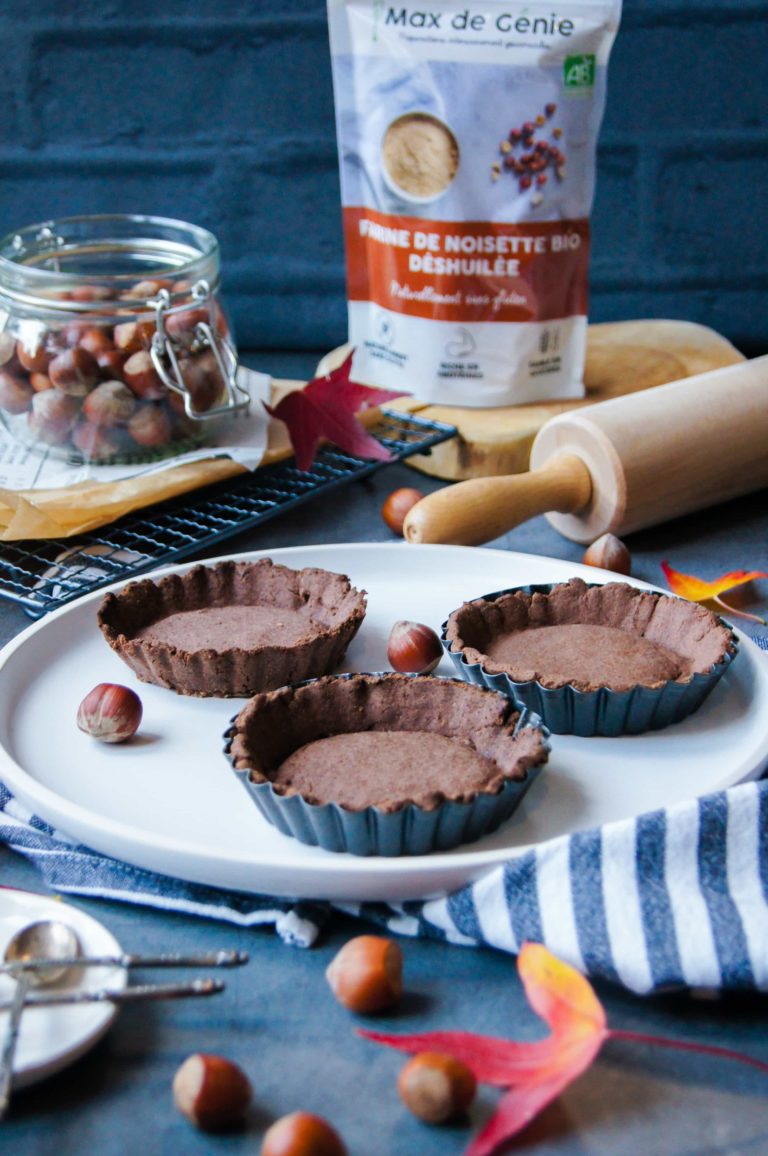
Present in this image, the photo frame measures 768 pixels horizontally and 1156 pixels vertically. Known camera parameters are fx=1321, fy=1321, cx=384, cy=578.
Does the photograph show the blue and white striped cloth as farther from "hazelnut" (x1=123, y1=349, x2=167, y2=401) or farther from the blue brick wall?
the blue brick wall

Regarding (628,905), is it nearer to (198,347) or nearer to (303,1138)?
(303,1138)

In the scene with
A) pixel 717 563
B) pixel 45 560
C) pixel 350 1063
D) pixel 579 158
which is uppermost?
pixel 579 158

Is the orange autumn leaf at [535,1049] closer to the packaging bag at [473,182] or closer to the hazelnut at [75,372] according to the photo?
the hazelnut at [75,372]

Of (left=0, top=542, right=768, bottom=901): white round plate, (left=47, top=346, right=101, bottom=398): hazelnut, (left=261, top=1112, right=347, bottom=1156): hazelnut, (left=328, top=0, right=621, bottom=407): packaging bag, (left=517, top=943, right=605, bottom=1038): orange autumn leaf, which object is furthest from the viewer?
(left=328, top=0, right=621, bottom=407): packaging bag

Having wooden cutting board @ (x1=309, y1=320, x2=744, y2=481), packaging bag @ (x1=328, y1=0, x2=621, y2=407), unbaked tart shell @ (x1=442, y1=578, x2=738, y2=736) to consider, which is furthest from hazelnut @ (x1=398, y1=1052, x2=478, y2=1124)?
packaging bag @ (x1=328, y1=0, x2=621, y2=407)

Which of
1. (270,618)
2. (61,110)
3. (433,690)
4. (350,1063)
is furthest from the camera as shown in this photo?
(61,110)

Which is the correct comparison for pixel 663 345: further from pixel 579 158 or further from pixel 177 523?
pixel 177 523

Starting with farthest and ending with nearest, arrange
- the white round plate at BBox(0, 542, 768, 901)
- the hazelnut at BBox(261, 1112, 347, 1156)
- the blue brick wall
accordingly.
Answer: the blue brick wall
the white round plate at BBox(0, 542, 768, 901)
the hazelnut at BBox(261, 1112, 347, 1156)

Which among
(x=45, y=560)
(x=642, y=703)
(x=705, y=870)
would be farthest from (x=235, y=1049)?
(x=45, y=560)
